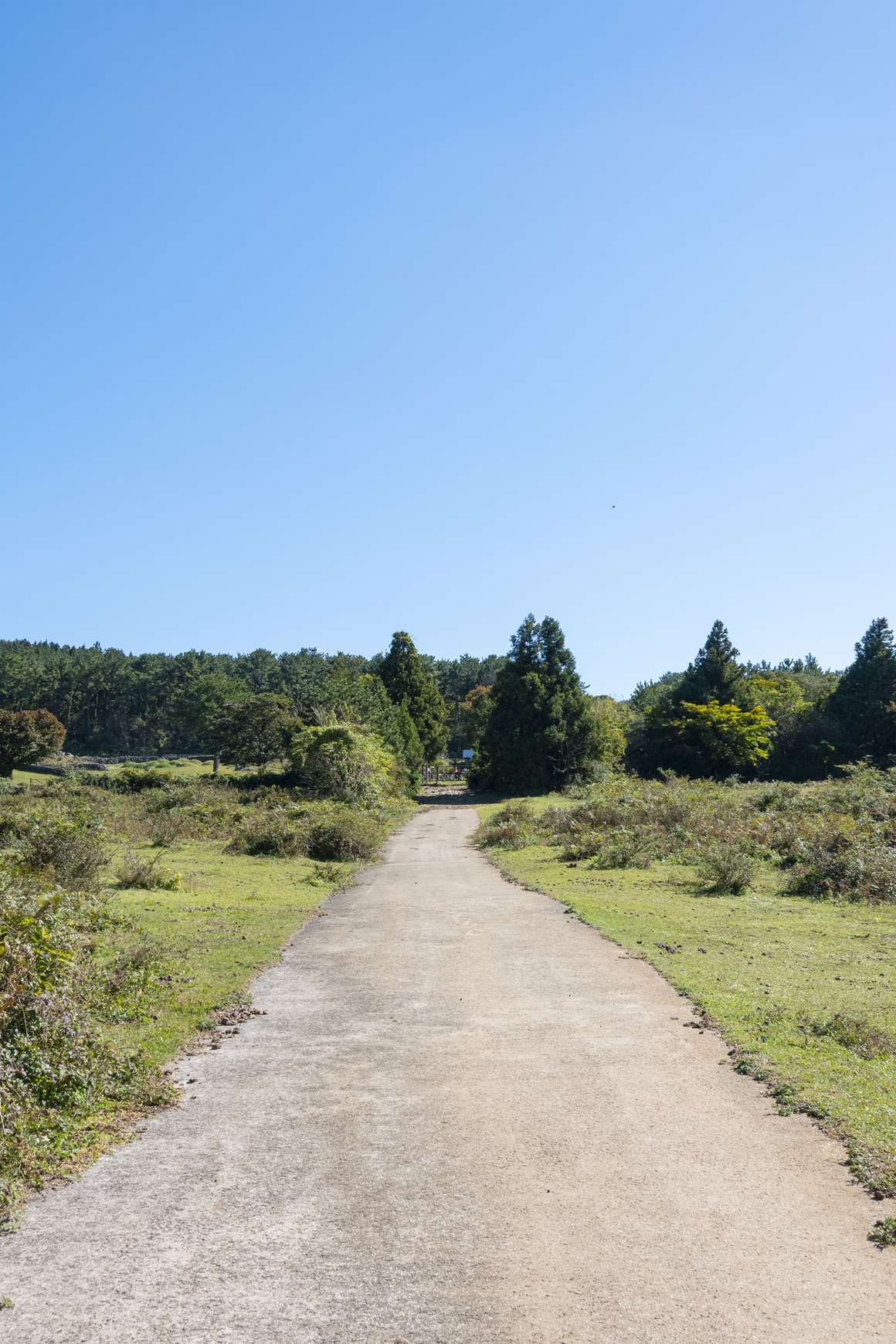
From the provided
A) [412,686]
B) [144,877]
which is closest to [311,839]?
[144,877]

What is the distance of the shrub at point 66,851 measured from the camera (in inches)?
624

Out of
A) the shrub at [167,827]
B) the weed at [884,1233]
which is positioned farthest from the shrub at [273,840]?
the weed at [884,1233]

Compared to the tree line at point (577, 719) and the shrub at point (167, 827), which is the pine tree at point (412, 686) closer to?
the tree line at point (577, 719)

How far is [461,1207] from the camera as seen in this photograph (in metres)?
5.68

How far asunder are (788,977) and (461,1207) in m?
7.91

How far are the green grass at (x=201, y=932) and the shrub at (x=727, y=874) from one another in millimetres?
9416

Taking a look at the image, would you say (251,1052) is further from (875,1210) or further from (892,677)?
(892,677)

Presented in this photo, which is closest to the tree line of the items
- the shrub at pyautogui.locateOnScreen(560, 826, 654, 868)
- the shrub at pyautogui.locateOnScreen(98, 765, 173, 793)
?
the shrub at pyautogui.locateOnScreen(98, 765, 173, 793)

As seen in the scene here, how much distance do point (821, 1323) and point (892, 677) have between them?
70.3 meters

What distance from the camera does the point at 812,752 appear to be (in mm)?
67500

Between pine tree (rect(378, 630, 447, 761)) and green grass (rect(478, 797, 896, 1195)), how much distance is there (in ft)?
153

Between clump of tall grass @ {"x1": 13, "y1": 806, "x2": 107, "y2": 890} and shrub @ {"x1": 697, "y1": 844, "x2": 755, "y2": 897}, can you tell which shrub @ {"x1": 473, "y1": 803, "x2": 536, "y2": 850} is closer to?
shrub @ {"x1": 697, "y1": 844, "x2": 755, "y2": 897}

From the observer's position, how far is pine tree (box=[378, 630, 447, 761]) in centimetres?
7069

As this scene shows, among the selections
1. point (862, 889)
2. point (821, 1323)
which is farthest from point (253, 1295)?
point (862, 889)
